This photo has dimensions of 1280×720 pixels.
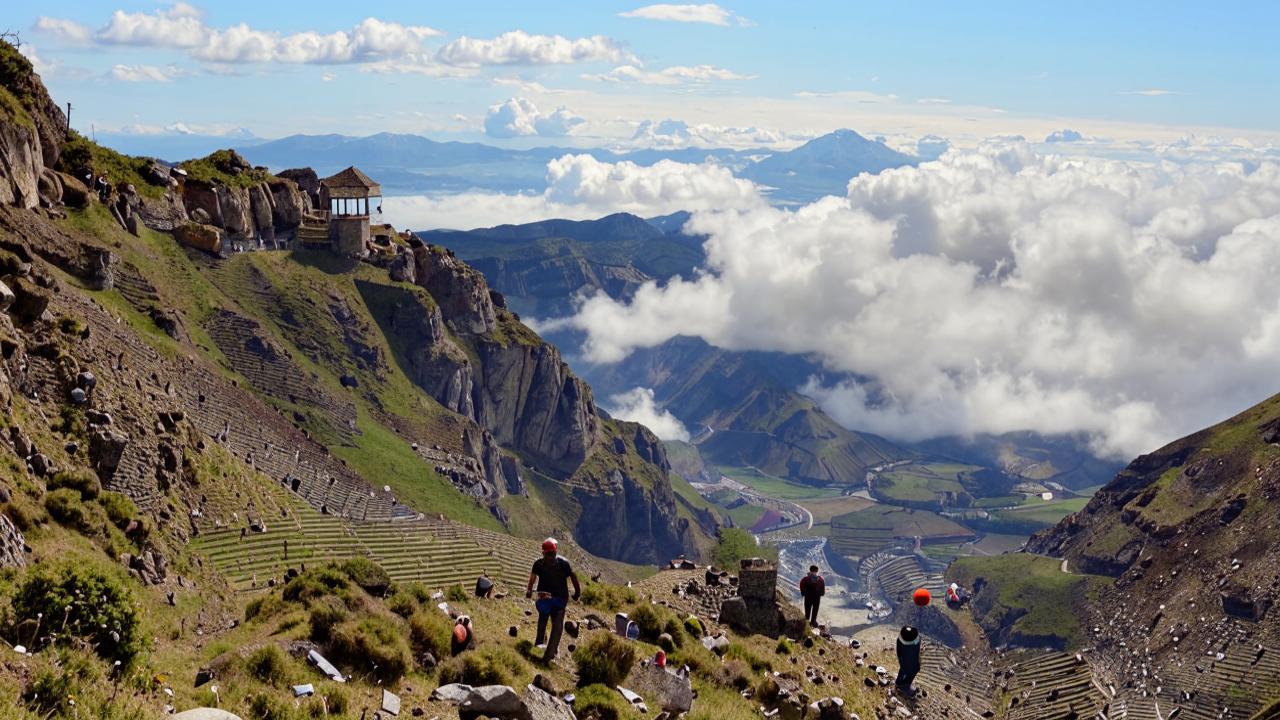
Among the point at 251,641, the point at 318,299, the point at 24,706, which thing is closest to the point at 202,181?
the point at 318,299

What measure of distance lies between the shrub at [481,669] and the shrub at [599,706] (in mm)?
1852

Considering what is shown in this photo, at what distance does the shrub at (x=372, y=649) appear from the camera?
1134 inches

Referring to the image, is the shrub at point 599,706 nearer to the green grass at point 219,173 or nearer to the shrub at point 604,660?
the shrub at point 604,660

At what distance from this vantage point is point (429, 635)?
3166 centimetres

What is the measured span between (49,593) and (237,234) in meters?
136

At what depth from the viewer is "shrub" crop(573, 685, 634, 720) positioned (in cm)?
2944

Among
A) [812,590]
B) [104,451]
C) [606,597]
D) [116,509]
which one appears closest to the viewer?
[606,597]

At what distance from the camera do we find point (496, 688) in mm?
26391

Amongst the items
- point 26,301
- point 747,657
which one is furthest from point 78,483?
point 747,657

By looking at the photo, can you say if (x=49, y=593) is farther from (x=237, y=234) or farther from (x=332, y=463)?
(x=237, y=234)

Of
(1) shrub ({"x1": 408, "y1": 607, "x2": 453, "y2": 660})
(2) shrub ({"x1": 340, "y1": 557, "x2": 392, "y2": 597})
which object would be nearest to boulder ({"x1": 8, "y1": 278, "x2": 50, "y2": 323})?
(2) shrub ({"x1": 340, "y1": 557, "x2": 392, "y2": 597})

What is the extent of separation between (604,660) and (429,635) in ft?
16.6

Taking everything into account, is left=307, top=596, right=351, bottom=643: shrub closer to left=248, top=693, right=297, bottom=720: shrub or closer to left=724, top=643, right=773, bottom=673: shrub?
left=248, top=693, right=297, bottom=720: shrub

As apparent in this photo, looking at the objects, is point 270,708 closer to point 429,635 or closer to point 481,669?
point 481,669
